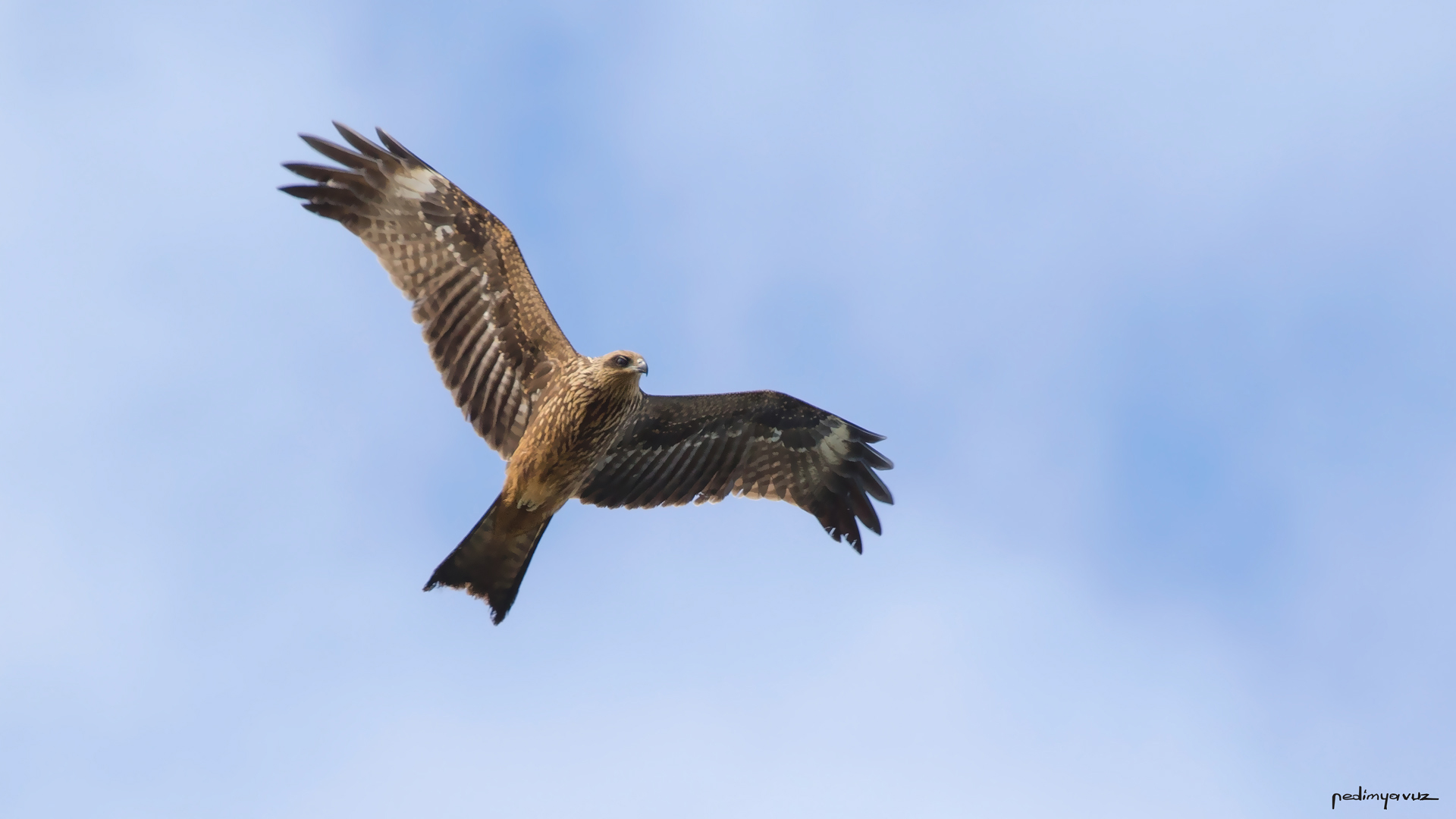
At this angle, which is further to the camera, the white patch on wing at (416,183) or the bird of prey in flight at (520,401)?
the white patch on wing at (416,183)

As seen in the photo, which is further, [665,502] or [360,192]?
[665,502]

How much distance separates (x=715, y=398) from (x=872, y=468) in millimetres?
1781

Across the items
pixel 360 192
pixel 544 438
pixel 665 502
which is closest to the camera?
pixel 544 438

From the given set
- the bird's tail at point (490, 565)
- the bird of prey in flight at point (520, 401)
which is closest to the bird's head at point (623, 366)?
the bird of prey in flight at point (520, 401)

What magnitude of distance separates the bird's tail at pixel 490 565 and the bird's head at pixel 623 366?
140cm

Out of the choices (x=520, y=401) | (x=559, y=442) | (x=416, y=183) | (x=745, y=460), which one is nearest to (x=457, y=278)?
(x=416, y=183)

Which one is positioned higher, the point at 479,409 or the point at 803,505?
the point at 803,505

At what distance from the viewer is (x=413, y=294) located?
10.2m

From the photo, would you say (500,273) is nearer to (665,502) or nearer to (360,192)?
(360,192)

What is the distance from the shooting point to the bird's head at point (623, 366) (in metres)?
9.70

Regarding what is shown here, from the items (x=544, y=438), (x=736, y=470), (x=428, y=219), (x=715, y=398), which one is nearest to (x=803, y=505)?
(x=736, y=470)

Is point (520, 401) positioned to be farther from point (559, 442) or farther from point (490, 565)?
point (490, 565)

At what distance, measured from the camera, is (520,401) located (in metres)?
10.4

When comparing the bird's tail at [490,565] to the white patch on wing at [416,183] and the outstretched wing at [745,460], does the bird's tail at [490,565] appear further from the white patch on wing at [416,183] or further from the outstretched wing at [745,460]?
the white patch on wing at [416,183]
